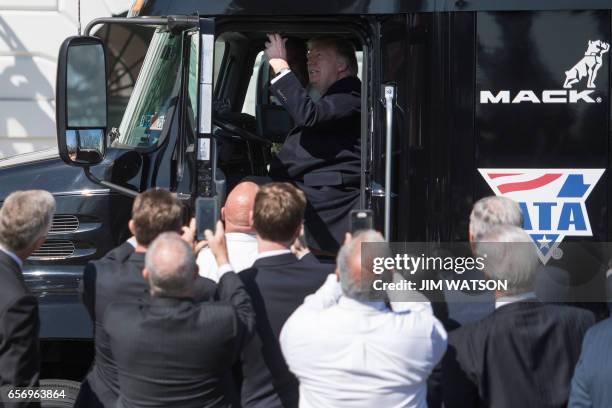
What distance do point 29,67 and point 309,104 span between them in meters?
7.20

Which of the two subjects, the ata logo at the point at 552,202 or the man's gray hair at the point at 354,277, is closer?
the man's gray hair at the point at 354,277

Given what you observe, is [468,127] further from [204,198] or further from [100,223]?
[100,223]

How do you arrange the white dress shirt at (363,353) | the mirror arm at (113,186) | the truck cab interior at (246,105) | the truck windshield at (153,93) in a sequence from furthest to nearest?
the truck cab interior at (246,105), the truck windshield at (153,93), the mirror arm at (113,186), the white dress shirt at (363,353)

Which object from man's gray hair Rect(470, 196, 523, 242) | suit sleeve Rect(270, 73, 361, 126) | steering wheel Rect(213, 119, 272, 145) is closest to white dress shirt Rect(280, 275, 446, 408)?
man's gray hair Rect(470, 196, 523, 242)

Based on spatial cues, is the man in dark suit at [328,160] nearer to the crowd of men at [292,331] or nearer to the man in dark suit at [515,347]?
the crowd of men at [292,331]

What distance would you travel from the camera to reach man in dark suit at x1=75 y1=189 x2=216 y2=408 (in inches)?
161

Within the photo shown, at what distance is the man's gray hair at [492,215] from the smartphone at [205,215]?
1.06 metres

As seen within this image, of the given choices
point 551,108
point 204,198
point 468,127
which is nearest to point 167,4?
point 204,198

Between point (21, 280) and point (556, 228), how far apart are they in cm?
223

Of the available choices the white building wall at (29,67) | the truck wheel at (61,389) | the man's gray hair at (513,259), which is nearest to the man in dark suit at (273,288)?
the man's gray hair at (513,259)

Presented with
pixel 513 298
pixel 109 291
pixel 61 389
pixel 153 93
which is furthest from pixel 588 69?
pixel 61 389

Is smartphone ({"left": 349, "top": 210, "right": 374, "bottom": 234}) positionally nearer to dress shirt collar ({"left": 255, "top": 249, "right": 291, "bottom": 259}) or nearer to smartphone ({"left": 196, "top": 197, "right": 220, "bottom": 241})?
dress shirt collar ({"left": 255, "top": 249, "right": 291, "bottom": 259})

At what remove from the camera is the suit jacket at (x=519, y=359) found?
148 inches

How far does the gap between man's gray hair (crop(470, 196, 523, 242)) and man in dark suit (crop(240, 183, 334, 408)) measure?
2.12 ft
